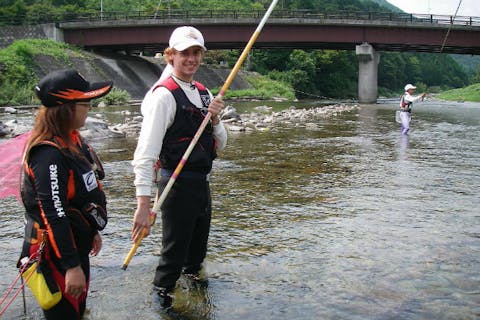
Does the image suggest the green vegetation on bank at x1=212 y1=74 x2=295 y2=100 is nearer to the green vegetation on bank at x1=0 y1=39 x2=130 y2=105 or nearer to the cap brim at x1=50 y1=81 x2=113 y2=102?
the green vegetation on bank at x1=0 y1=39 x2=130 y2=105

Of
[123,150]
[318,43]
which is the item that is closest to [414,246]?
[123,150]

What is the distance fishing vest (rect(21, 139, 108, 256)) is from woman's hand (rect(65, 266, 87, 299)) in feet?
0.87

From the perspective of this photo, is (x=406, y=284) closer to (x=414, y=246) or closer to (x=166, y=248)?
(x=414, y=246)

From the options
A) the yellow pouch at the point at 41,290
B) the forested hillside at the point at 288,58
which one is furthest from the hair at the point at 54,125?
the forested hillside at the point at 288,58

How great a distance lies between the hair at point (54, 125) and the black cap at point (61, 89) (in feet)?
0.13

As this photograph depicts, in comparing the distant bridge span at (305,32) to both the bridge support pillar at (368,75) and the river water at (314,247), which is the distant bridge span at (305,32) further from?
the river water at (314,247)

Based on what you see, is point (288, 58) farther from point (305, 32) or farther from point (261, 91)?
point (305, 32)

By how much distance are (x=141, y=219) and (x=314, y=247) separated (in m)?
2.39

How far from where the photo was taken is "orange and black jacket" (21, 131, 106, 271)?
2.68 meters

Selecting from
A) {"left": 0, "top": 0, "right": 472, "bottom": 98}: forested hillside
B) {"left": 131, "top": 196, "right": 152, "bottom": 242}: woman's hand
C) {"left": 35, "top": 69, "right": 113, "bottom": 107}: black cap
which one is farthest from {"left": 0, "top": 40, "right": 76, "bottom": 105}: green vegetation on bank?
{"left": 35, "top": 69, "right": 113, "bottom": 107}: black cap

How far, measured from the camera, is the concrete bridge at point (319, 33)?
1801 inches

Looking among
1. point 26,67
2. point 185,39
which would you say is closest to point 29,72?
point 26,67

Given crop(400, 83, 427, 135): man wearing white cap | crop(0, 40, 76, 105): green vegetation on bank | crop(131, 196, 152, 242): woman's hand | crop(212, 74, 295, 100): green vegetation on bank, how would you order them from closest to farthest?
crop(131, 196, 152, 242): woman's hand
crop(400, 83, 427, 135): man wearing white cap
crop(0, 40, 76, 105): green vegetation on bank
crop(212, 74, 295, 100): green vegetation on bank

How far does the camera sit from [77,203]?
2.88 metres
